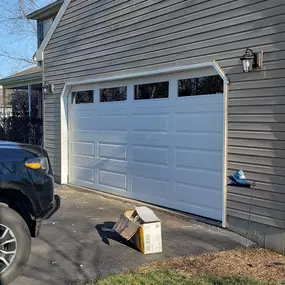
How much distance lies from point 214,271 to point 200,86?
3.08 meters

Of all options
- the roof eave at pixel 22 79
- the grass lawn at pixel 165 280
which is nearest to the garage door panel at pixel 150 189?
the grass lawn at pixel 165 280

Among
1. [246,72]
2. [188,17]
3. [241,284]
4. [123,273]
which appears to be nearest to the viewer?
[241,284]

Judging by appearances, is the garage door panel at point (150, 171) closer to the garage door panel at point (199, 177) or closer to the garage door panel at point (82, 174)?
the garage door panel at point (199, 177)

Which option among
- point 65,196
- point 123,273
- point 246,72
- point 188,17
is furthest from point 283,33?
point 65,196

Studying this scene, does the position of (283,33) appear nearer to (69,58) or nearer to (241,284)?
(241,284)

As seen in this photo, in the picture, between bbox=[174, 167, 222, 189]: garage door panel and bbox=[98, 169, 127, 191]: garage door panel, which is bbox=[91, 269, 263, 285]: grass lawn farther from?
bbox=[98, 169, 127, 191]: garage door panel

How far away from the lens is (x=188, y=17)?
666 cm

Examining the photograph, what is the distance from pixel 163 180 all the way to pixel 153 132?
Answer: 2.92ft

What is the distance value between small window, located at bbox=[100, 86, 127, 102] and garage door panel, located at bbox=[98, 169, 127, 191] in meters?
1.52

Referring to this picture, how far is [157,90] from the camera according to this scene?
7.58 meters

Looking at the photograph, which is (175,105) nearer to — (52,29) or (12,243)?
(12,243)

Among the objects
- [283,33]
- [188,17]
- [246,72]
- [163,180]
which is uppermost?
[188,17]

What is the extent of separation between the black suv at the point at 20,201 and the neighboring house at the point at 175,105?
2710 millimetres

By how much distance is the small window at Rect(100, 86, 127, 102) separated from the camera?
27.7 ft
